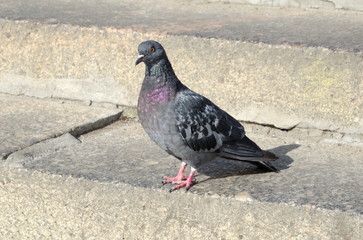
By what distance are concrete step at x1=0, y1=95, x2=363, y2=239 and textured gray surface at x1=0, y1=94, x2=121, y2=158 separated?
19 mm

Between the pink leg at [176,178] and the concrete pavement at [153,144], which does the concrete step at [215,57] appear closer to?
the concrete pavement at [153,144]

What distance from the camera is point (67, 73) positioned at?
4312mm

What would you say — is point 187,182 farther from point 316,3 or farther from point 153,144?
point 316,3

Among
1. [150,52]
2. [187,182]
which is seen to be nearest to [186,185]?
[187,182]

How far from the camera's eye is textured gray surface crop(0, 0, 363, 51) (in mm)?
4117

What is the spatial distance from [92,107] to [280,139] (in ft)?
3.49

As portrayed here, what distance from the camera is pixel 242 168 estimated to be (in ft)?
11.2

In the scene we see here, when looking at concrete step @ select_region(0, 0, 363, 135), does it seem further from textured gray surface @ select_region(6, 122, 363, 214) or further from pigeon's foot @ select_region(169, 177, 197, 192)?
pigeon's foot @ select_region(169, 177, 197, 192)

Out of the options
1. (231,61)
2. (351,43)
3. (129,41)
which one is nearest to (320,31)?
(351,43)

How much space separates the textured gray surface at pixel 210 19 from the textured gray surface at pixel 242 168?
1.89ft

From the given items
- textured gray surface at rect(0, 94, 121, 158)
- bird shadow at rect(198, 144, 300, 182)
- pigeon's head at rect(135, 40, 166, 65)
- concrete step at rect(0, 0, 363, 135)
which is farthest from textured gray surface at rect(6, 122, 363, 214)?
pigeon's head at rect(135, 40, 166, 65)

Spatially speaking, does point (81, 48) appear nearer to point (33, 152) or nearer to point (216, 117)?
point (33, 152)

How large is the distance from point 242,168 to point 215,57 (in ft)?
2.65

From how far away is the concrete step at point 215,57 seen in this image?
382 centimetres
